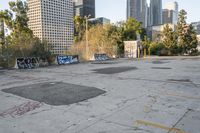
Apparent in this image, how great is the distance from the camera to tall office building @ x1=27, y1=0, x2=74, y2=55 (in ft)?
141

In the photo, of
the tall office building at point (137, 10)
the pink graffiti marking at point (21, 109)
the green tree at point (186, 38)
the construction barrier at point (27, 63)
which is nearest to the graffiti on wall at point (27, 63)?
the construction barrier at point (27, 63)

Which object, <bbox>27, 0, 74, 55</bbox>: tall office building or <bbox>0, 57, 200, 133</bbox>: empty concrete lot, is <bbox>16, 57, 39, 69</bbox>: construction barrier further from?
<bbox>27, 0, 74, 55</bbox>: tall office building

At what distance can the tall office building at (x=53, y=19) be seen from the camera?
42972 millimetres

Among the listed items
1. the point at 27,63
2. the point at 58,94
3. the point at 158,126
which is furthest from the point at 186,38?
the point at 158,126

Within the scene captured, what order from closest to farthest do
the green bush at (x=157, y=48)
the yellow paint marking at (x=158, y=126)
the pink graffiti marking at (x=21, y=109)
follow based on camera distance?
1. the yellow paint marking at (x=158, y=126)
2. the pink graffiti marking at (x=21, y=109)
3. the green bush at (x=157, y=48)

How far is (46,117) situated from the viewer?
551 centimetres

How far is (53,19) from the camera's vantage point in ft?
170

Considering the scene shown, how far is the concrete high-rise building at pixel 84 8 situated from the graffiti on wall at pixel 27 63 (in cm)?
5480

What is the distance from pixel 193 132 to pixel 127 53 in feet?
119

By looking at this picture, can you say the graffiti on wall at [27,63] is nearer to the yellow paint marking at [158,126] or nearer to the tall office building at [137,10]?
the yellow paint marking at [158,126]

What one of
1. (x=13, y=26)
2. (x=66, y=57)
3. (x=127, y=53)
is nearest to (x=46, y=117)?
(x=66, y=57)

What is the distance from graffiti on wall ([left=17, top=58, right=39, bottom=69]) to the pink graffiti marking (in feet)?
44.5

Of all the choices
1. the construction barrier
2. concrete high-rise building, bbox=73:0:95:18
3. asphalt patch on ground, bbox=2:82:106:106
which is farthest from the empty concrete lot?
concrete high-rise building, bbox=73:0:95:18

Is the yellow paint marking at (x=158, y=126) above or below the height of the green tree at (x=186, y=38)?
below
